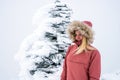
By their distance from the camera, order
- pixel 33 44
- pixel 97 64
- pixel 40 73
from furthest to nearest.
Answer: pixel 33 44
pixel 40 73
pixel 97 64

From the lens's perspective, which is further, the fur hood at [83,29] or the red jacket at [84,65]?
the fur hood at [83,29]

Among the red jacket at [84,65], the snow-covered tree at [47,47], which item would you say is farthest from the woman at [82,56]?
the snow-covered tree at [47,47]

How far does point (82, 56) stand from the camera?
391cm

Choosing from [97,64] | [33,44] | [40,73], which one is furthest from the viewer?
[33,44]

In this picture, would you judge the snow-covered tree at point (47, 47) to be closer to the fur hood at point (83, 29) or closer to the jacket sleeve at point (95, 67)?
the fur hood at point (83, 29)

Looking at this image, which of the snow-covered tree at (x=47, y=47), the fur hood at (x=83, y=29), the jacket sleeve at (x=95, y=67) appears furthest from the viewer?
the snow-covered tree at (x=47, y=47)

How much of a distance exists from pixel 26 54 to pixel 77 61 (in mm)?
4111

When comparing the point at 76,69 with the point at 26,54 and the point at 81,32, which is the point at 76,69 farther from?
the point at 26,54

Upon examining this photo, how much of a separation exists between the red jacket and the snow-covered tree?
11.2 feet

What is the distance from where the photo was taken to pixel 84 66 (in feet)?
12.8

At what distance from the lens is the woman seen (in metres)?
3.85

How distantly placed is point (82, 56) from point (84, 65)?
5.0 inches

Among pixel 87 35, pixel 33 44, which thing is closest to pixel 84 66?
pixel 87 35

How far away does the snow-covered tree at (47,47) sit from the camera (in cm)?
754
